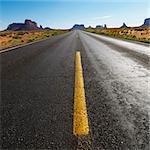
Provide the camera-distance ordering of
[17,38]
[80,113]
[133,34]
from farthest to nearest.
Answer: [133,34] < [17,38] < [80,113]

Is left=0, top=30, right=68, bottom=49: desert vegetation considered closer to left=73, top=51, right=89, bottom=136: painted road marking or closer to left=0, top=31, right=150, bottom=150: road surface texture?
left=0, top=31, right=150, bottom=150: road surface texture

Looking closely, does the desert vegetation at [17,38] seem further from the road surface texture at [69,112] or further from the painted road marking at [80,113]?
the painted road marking at [80,113]

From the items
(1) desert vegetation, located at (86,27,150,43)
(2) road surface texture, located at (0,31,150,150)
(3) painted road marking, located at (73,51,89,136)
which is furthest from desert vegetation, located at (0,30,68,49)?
(3) painted road marking, located at (73,51,89,136)

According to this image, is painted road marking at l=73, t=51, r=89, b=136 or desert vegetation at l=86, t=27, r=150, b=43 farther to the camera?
desert vegetation at l=86, t=27, r=150, b=43

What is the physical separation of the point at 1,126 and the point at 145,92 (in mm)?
2311

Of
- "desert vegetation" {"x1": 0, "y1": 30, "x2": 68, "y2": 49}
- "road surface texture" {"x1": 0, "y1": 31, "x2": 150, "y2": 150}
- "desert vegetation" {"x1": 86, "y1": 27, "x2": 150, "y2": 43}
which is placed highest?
"road surface texture" {"x1": 0, "y1": 31, "x2": 150, "y2": 150}

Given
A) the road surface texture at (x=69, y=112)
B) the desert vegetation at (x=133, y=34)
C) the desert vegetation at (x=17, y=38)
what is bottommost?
the desert vegetation at (x=133, y=34)

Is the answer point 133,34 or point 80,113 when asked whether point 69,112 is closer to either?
point 80,113

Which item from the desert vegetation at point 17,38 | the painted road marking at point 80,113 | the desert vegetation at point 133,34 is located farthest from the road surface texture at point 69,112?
the desert vegetation at point 133,34

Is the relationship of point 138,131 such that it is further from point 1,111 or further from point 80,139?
point 1,111

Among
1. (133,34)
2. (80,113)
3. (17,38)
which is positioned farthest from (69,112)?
(133,34)

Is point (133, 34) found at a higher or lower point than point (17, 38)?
lower

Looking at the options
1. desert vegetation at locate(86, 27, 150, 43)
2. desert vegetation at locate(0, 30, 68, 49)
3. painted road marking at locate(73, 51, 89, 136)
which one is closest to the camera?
painted road marking at locate(73, 51, 89, 136)

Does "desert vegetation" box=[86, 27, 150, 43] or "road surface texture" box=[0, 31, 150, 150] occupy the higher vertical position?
"road surface texture" box=[0, 31, 150, 150]
